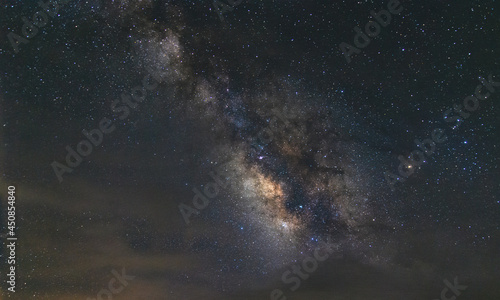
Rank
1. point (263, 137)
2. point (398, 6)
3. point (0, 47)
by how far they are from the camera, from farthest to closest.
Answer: point (263, 137)
point (398, 6)
point (0, 47)

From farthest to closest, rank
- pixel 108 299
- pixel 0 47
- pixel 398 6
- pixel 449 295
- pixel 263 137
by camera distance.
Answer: pixel 449 295 → pixel 108 299 → pixel 263 137 → pixel 398 6 → pixel 0 47

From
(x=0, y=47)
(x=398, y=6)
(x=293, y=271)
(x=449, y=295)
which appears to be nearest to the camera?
(x=0, y=47)

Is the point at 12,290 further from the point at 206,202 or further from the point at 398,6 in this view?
the point at 398,6

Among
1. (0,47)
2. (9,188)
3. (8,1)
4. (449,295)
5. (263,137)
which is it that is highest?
(8,1)

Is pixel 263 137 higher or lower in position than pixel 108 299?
higher

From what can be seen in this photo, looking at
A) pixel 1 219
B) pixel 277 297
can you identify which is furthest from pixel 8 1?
pixel 277 297

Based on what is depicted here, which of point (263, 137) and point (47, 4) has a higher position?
Result: point (47, 4)

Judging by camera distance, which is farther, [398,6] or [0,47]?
[398,6]

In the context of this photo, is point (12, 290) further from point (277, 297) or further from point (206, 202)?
point (277, 297)

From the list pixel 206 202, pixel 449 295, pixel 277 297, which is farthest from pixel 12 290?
pixel 449 295
